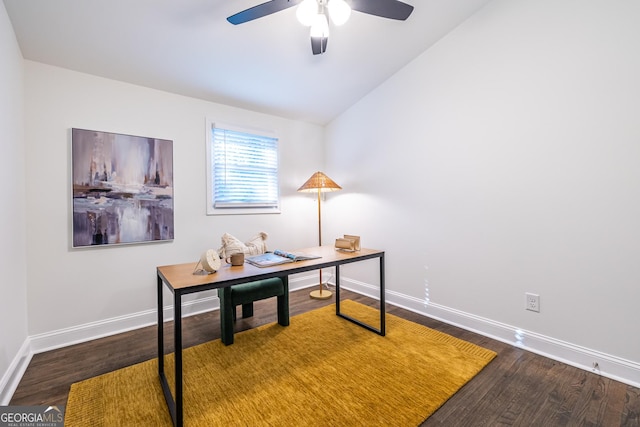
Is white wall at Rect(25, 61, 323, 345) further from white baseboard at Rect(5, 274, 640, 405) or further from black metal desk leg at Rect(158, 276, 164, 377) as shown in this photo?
black metal desk leg at Rect(158, 276, 164, 377)

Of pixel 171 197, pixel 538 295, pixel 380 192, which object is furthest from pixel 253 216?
pixel 538 295

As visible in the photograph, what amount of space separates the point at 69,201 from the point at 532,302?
3.65 m

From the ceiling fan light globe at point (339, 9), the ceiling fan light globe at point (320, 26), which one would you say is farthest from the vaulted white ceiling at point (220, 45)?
the ceiling fan light globe at point (339, 9)

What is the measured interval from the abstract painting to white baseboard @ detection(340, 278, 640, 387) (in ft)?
8.44

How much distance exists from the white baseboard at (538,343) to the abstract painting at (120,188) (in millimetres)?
2574

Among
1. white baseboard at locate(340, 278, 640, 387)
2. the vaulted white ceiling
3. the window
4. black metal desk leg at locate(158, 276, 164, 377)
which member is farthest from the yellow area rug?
the vaulted white ceiling

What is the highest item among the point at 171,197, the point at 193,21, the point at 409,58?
the point at 409,58

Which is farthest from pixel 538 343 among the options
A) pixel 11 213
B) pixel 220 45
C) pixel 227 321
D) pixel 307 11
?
pixel 11 213

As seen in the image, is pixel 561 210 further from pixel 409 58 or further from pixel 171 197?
pixel 171 197

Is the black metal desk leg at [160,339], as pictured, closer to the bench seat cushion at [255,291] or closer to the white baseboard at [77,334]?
the bench seat cushion at [255,291]

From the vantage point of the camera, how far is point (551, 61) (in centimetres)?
195

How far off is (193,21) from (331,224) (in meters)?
2.60

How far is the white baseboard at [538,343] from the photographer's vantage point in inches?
67.5

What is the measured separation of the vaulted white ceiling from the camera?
5.93 ft
